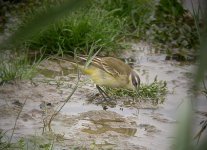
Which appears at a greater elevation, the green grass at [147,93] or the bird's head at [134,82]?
the bird's head at [134,82]

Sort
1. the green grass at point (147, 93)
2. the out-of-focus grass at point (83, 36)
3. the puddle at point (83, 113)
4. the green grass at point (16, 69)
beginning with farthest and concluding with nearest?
1. the out-of-focus grass at point (83, 36)
2. the green grass at point (147, 93)
3. the green grass at point (16, 69)
4. the puddle at point (83, 113)

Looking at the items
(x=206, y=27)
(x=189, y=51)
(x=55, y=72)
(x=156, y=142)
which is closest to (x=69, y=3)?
(x=206, y=27)

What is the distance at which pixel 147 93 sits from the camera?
239 inches

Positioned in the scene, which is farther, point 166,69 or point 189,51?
point 189,51

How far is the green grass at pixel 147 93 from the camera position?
6.02m

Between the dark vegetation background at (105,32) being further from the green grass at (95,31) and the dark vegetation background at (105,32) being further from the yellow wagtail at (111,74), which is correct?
the yellow wagtail at (111,74)

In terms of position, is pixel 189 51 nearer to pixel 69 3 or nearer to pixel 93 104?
pixel 93 104

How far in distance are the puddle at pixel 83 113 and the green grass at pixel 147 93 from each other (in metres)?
0.09

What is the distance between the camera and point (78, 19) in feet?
22.7

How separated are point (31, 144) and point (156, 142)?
1219 millimetres

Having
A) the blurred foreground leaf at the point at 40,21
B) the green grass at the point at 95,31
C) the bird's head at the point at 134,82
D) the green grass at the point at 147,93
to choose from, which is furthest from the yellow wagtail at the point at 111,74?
the blurred foreground leaf at the point at 40,21

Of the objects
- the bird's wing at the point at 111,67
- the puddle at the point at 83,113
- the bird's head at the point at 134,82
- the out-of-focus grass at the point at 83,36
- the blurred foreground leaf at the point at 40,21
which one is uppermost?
the out-of-focus grass at the point at 83,36

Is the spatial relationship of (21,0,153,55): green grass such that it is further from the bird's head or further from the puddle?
the bird's head

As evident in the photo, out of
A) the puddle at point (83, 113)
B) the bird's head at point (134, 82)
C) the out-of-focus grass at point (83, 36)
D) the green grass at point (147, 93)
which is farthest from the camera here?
the out-of-focus grass at point (83, 36)
